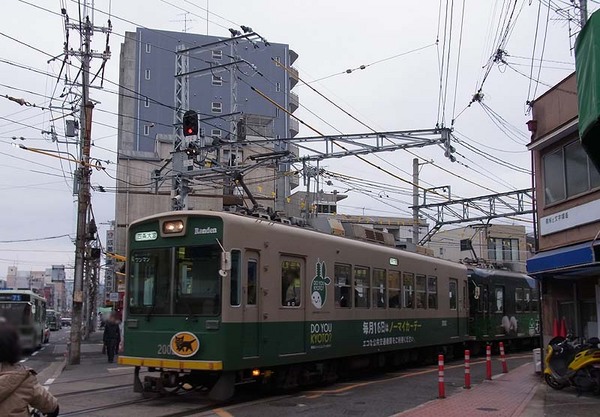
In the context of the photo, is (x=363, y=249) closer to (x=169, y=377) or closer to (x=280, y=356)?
(x=280, y=356)

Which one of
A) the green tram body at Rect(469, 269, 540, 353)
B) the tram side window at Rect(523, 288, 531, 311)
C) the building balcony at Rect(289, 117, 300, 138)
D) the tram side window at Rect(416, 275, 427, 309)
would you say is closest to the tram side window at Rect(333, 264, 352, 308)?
the tram side window at Rect(416, 275, 427, 309)

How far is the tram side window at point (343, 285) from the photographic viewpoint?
537 inches

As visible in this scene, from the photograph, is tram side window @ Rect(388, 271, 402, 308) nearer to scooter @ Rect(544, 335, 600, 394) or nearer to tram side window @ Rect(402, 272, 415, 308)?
tram side window @ Rect(402, 272, 415, 308)

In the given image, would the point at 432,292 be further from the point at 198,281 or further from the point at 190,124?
the point at 198,281

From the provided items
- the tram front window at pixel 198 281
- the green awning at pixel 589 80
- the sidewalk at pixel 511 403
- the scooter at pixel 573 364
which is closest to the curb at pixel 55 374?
the tram front window at pixel 198 281

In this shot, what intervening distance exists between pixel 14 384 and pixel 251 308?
23.2 ft

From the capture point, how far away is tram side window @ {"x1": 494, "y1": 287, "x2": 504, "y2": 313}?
2347 cm

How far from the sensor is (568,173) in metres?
13.7

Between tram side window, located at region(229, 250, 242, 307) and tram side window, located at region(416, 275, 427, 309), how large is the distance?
7.84 m

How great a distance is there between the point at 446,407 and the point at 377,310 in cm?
479

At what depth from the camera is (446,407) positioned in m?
10.6

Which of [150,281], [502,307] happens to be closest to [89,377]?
[150,281]

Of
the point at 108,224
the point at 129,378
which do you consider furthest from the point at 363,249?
the point at 108,224

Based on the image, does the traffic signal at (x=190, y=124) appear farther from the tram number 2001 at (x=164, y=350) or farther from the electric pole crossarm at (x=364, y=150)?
the tram number 2001 at (x=164, y=350)
